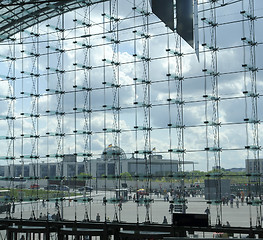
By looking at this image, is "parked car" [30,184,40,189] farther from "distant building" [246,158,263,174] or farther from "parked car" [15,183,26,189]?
"distant building" [246,158,263,174]

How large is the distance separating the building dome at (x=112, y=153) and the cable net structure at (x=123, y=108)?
4cm

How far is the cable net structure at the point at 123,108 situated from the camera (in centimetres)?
1213

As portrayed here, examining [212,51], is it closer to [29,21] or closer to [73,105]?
[73,105]

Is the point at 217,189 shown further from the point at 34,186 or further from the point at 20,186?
the point at 20,186

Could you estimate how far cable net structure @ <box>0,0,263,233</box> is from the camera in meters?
12.1

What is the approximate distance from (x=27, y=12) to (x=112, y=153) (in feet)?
19.2

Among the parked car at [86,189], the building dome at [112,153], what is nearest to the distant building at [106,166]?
the building dome at [112,153]

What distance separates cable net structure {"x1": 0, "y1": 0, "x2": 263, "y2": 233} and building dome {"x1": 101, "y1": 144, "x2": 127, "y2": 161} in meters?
0.04

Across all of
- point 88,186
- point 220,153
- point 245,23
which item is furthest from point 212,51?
point 88,186

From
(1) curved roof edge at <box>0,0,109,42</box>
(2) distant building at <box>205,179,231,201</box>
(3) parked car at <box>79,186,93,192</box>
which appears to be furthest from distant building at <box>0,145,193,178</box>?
(1) curved roof edge at <box>0,0,109,42</box>

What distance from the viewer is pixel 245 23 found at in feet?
40.2

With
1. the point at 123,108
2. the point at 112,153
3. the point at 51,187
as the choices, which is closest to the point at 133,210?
the point at 112,153

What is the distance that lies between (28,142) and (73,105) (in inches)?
86.4

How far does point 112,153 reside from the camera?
45.2ft
